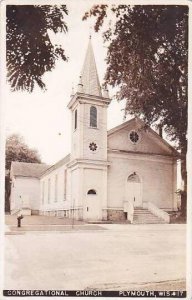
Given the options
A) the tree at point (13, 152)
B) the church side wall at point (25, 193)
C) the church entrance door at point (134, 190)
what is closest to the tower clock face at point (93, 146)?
the church entrance door at point (134, 190)

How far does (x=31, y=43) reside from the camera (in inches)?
141

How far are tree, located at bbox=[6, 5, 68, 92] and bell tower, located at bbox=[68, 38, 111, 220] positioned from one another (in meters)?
0.40

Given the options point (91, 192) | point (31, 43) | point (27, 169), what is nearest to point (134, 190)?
point (91, 192)

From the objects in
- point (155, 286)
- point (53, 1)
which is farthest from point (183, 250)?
point (53, 1)

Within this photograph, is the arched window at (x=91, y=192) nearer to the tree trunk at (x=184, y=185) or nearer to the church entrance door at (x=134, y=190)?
the church entrance door at (x=134, y=190)

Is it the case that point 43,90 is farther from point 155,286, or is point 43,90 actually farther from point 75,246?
point 155,286

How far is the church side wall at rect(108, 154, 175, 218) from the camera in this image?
3900 millimetres

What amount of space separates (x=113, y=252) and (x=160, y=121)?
4.03ft

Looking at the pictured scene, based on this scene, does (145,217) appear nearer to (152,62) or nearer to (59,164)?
(59,164)

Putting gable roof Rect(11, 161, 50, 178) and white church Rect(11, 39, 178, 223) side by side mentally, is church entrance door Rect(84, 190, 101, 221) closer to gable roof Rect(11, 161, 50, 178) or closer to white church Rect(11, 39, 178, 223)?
white church Rect(11, 39, 178, 223)

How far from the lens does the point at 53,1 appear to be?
356 cm

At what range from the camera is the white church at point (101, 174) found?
391 centimetres

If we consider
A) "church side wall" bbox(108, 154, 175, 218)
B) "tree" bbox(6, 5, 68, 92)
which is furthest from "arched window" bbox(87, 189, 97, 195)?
"tree" bbox(6, 5, 68, 92)

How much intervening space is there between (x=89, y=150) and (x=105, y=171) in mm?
313
